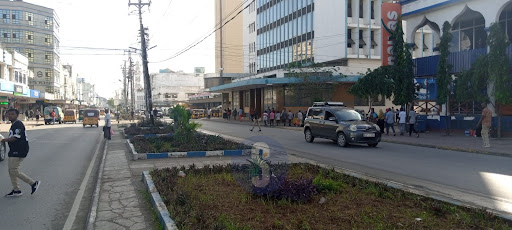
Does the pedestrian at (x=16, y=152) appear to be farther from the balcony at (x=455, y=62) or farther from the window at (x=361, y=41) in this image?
the window at (x=361, y=41)

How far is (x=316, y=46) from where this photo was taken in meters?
44.2

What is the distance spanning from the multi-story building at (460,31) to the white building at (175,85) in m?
102

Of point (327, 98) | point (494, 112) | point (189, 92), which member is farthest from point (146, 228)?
point (189, 92)

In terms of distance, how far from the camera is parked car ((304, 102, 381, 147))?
15781 mm

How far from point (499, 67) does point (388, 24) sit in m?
8.59

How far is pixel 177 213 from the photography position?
531 centimetres

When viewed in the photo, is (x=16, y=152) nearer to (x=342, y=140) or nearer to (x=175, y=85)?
(x=342, y=140)

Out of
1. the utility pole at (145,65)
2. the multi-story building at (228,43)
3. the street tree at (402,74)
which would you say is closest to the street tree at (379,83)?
the street tree at (402,74)

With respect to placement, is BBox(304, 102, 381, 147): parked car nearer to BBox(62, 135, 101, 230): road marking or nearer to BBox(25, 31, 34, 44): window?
BBox(62, 135, 101, 230): road marking

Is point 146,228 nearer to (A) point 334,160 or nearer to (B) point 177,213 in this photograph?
(B) point 177,213

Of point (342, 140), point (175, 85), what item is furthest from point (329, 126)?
point (175, 85)

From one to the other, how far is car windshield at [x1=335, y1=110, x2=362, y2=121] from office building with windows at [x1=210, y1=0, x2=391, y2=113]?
16.8 m

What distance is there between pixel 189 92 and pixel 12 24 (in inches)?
2675

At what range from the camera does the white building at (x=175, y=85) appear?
406ft
